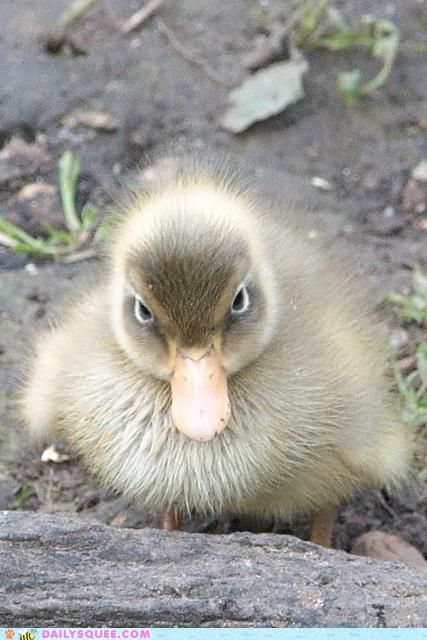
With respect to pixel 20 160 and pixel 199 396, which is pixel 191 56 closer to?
pixel 20 160

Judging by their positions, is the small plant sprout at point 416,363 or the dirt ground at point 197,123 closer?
the small plant sprout at point 416,363

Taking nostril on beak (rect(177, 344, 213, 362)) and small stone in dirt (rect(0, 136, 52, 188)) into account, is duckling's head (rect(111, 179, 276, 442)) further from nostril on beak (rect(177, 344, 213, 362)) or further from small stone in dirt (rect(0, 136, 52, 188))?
small stone in dirt (rect(0, 136, 52, 188))

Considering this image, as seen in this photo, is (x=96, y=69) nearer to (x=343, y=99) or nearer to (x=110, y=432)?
(x=343, y=99)

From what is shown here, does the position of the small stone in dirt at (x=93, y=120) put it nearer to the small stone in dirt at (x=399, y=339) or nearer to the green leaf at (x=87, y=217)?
the green leaf at (x=87, y=217)

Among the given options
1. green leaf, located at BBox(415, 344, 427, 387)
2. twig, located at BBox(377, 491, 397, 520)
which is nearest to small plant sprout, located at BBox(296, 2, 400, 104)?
green leaf, located at BBox(415, 344, 427, 387)

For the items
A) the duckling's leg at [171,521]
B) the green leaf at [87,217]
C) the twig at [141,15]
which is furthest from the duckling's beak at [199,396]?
the twig at [141,15]
